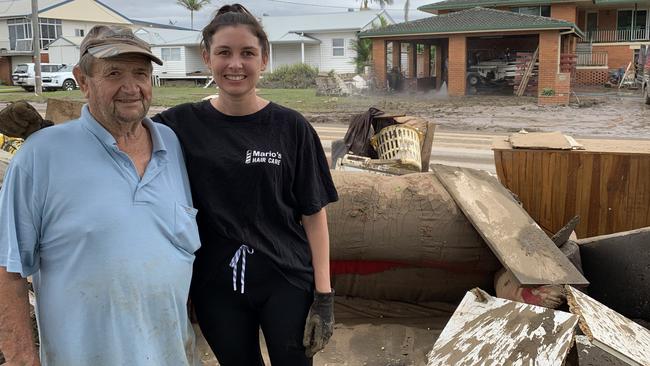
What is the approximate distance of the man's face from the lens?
5.94ft

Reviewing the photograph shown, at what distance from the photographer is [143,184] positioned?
1.79 m

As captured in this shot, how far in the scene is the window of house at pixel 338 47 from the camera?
41875 millimetres

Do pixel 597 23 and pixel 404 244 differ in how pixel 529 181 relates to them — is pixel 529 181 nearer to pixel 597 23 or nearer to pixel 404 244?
pixel 404 244

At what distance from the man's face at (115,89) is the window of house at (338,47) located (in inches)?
1612

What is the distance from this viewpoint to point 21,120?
6.17 feet

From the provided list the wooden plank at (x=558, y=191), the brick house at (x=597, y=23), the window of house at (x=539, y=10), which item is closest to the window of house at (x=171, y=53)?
the brick house at (x=597, y=23)

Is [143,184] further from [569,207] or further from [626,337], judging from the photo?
[569,207]

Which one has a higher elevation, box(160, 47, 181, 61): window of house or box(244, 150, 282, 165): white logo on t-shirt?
box(160, 47, 181, 61): window of house

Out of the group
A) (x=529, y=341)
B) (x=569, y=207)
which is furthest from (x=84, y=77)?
(x=569, y=207)

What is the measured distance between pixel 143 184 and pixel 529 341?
1.72m

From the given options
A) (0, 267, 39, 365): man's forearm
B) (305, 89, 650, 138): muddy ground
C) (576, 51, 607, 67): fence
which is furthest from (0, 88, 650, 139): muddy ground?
(0, 267, 39, 365): man's forearm

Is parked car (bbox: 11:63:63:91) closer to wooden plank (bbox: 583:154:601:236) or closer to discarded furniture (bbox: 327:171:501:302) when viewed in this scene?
discarded furniture (bbox: 327:171:501:302)

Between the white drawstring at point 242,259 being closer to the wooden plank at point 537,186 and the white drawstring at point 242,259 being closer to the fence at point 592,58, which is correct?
the wooden plank at point 537,186

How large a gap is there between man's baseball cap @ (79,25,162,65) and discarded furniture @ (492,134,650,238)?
339 cm
